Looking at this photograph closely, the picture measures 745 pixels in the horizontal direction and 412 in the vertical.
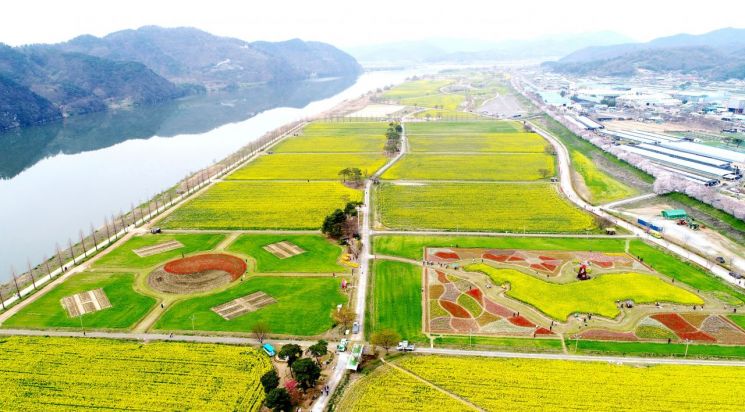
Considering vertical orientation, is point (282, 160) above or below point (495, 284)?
above

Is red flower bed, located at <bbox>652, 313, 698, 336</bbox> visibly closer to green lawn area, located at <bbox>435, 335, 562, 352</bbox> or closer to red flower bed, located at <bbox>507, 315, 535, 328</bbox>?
green lawn area, located at <bbox>435, 335, 562, 352</bbox>

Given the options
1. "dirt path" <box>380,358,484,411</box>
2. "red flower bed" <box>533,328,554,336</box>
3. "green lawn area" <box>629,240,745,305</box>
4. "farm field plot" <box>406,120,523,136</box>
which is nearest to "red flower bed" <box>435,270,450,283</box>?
"red flower bed" <box>533,328,554,336</box>

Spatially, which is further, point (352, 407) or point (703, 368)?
point (703, 368)

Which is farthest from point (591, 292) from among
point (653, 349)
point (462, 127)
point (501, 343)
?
point (462, 127)

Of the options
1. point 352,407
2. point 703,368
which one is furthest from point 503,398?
point 703,368

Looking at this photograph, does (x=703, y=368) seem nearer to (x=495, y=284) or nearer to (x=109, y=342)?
(x=495, y=284)

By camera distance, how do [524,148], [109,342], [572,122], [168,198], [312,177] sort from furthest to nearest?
[572,122], [524,148], [312,177], [168,198], [109,342]

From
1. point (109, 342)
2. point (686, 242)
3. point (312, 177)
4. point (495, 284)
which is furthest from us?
point (312, 177)
